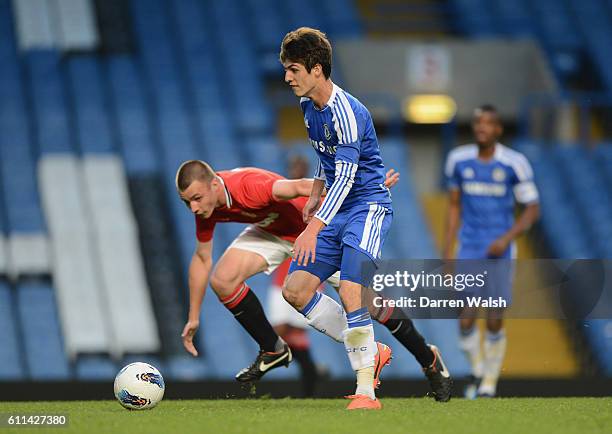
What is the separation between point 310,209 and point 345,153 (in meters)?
0.50

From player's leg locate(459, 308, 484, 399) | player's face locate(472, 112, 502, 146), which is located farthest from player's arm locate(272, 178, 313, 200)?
player's face locate(472, 112, 502, 146)

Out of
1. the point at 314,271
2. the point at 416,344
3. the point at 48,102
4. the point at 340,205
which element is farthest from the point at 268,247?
the point at 48,102

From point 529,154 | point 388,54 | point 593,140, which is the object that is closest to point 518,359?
point 529,154

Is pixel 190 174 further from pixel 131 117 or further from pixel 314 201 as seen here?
pixel 131 117

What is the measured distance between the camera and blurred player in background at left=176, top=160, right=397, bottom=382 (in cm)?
690

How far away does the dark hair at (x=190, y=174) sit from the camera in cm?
661

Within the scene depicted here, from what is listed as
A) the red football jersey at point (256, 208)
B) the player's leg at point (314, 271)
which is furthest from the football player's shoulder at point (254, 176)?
the player's leg at point (314, 271)

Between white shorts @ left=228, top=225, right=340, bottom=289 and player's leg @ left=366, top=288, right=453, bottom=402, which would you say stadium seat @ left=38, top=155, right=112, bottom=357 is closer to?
white shorts @ left=228, top=225, right=340, bottom=289

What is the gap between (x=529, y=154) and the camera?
13.6 metres

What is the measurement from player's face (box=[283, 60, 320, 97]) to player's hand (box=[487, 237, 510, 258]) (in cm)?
295

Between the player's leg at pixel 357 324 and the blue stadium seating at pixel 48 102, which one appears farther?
the blue stadium seating at pixel 48 102

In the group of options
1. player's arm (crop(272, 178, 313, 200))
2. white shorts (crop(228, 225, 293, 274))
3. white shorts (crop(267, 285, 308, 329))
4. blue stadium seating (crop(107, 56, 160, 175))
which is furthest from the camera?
blue stadium seating (crop(107, 56, 160, 175))

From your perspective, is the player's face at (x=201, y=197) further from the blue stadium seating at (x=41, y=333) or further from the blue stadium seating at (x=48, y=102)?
the blue stadium seating at (x=48, y=102)

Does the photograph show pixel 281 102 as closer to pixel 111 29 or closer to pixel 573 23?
pixel 111 29
